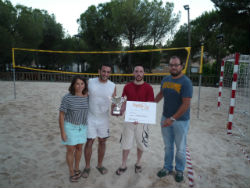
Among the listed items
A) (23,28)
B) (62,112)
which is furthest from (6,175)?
(23,28)

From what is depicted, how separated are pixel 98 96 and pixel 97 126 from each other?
0.44 m

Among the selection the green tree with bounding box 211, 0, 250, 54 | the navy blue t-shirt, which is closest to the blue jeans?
the navy blue t-shirt

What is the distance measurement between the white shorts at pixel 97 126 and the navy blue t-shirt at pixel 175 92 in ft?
2.99

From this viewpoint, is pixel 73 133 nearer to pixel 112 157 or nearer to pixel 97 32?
pixel 112 157

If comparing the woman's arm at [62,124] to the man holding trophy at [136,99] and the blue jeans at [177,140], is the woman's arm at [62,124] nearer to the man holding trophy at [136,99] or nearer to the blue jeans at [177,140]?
the man holding trophy at [136,99]

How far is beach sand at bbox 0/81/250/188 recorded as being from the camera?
7.92 ft

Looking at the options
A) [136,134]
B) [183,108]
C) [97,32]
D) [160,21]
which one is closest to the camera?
[183,108]

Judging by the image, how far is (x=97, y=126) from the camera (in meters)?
2.40

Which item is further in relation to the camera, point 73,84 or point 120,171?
point 120,171

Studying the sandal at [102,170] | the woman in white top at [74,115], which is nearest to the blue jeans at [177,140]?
the sandal at [102,170]

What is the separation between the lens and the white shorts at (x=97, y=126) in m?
2.37

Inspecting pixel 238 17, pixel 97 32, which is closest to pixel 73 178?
pixel 238 17

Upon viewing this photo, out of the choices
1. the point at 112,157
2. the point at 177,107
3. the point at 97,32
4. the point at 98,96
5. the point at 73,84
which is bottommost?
the point at 112,157

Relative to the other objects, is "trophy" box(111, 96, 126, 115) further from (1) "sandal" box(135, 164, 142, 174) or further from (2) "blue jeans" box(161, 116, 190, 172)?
(1) "sandal" box(135, 164, 142, 174)
